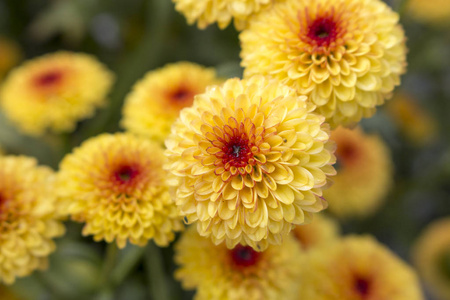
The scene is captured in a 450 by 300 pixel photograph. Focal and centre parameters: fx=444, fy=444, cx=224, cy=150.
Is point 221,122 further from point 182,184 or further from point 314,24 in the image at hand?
point 314,24

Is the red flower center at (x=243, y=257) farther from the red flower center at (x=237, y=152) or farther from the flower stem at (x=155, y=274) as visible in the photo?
the red flower center at (x=237, y=152)

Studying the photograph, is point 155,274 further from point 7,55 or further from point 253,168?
point 7,55

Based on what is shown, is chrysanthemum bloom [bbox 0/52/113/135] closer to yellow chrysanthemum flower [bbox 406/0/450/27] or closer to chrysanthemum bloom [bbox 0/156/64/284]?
chrysanthemum bloom [bbox 0/156/64/284]

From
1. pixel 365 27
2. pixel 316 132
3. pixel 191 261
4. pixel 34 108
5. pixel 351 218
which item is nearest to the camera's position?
pixel 316 132

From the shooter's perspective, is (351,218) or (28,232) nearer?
(28,232)

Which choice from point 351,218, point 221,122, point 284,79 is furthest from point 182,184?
point 351,218

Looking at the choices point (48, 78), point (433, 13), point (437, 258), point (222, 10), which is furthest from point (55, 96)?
point (433, 13)
